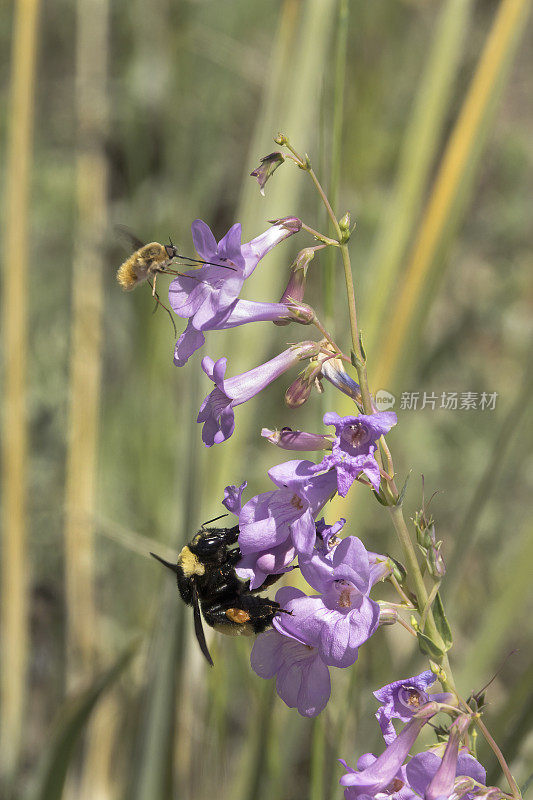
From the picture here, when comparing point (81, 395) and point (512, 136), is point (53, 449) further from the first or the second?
Answer: point (512, 136)

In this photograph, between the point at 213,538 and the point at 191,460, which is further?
the point at 191,460

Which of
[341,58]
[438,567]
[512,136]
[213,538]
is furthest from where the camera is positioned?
[512,136]

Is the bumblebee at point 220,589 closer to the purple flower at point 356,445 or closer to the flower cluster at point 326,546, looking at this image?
the flower cluster at point 326,546

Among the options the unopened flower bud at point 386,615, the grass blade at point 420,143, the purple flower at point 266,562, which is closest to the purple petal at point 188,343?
the purple flower at point 266,562

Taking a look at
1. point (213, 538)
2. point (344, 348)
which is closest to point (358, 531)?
point (344, 348)

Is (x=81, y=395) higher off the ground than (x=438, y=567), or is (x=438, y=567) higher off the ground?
(x=438, y=567)

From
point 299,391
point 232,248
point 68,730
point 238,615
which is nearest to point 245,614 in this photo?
point 238,615

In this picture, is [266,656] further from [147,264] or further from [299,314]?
[147,264]
